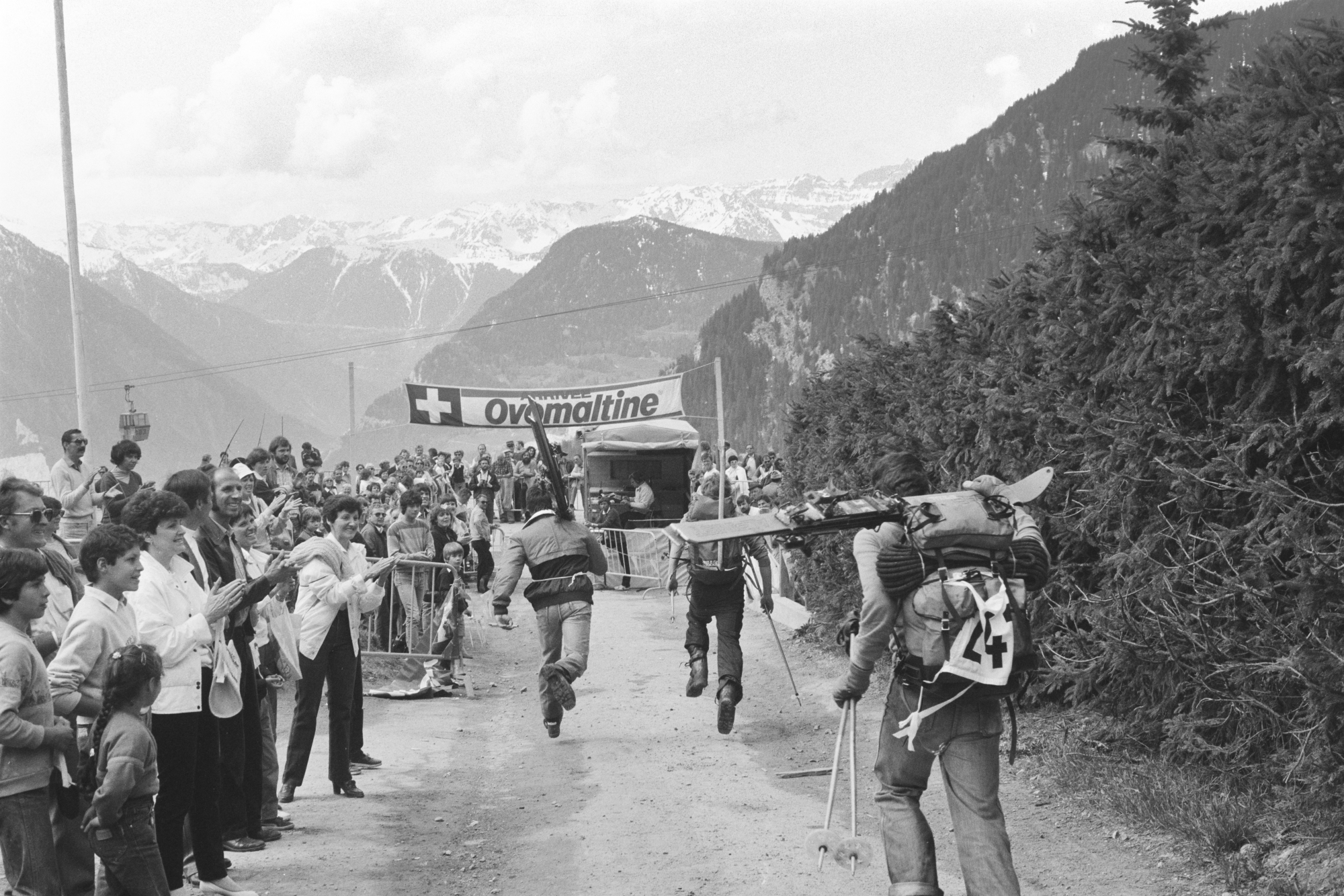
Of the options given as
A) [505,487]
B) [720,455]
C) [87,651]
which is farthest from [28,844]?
[505,487]

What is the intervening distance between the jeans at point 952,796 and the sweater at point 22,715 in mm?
3441

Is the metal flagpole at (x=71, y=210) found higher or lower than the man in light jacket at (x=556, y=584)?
higher

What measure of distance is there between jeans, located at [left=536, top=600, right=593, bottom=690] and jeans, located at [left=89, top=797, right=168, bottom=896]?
522cm

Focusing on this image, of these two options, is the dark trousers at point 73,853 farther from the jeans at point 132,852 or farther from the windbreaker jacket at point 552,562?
the windbreaker jacket at point 552,562

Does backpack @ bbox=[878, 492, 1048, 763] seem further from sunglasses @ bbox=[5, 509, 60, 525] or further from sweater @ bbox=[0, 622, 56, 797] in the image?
sunglasses @ bbox=[5, 509, 60, 525]

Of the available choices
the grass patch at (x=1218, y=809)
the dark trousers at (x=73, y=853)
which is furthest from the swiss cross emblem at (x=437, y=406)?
the dark trousers at (x=73, y=853)

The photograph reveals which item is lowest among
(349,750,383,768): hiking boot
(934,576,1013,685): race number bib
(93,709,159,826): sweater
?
(349,750,383,768): hiking boot

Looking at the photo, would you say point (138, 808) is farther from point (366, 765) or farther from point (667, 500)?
point (667, 500)

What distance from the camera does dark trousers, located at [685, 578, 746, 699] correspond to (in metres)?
11.1

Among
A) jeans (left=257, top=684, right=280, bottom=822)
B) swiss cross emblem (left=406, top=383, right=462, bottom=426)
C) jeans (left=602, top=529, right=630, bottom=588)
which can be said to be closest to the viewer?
jeans (left=257, top=684, right=280, bottom=822)

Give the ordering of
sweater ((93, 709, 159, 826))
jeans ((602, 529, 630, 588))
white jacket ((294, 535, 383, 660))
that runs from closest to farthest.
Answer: sweater ((93, 709, 159, 826)) < white jacket ((294, 535, 383, 660)) < jeans ((602, 529, 630, 588))

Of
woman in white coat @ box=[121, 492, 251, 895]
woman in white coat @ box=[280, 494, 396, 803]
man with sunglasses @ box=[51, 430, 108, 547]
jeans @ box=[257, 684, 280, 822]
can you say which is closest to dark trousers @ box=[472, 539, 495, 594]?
man with sunglasses @ box=[51, 430, 108, 547]

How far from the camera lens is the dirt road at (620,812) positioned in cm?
703

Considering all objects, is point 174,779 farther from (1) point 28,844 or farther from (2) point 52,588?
(2) point 52,588
